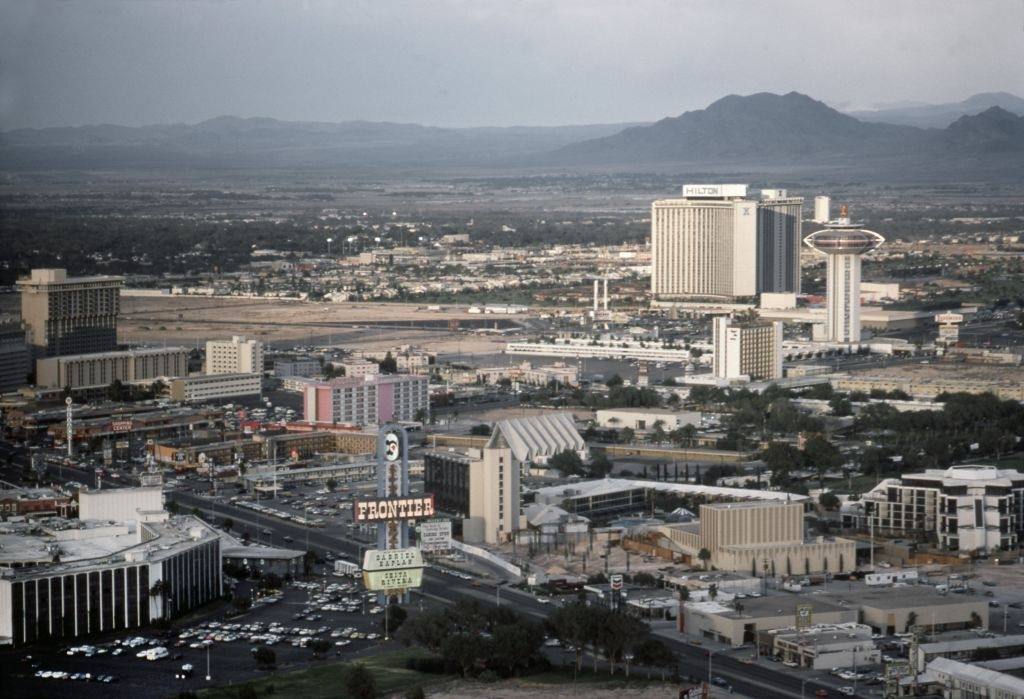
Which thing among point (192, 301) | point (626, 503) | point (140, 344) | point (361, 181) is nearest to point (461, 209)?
point (361, 181)

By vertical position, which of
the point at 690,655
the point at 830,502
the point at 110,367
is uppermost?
the point at 110,367

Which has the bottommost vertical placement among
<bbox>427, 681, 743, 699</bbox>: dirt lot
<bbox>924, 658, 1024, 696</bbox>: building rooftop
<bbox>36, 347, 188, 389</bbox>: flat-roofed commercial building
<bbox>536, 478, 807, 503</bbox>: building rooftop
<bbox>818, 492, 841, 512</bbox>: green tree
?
<bbox>427, 681, 743, 699</bbox>: dirt lot

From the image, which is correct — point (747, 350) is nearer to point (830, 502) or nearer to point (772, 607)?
point (830, 502)

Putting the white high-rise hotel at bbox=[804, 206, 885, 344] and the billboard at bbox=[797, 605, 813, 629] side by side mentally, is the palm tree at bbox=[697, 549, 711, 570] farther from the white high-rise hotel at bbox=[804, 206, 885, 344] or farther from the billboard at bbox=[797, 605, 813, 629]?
the white high-rise hotel at bbox=[804, 206, 885, 344]

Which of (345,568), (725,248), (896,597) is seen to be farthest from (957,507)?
(725,248)

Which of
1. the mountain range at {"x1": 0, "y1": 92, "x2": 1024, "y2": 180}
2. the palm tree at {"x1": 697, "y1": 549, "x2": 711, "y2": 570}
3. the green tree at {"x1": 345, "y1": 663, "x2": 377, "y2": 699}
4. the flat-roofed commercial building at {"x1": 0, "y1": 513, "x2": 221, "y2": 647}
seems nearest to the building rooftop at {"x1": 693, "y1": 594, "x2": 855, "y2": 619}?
the palm tree at {"x1": 697, "y1": 549, "x2": 711, "y2": 570}

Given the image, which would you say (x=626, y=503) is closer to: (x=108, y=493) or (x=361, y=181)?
(x=108, y=493)
